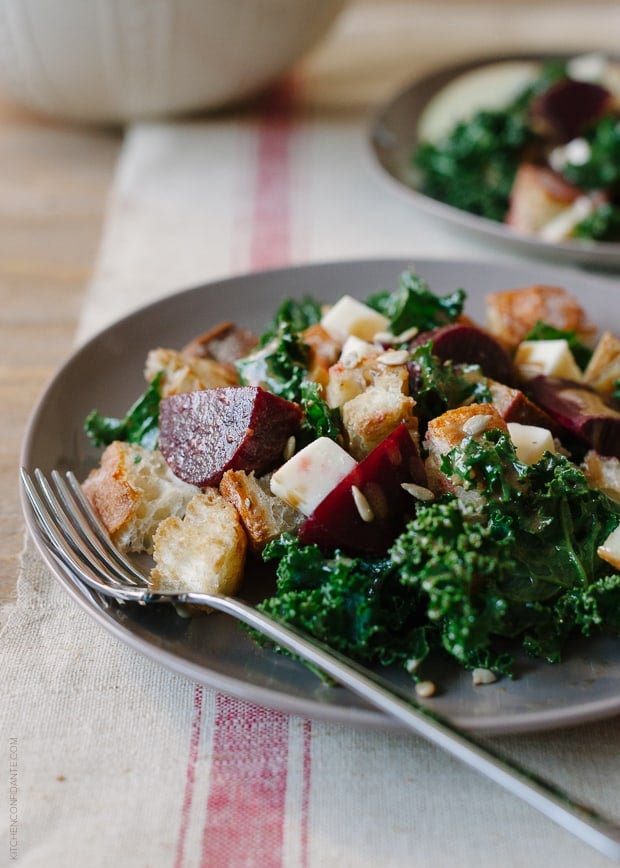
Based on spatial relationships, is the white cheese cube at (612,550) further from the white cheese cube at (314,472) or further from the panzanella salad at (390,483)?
the white cheese cube at (314,472)

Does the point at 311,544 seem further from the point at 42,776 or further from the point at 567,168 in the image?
the point at 567,168

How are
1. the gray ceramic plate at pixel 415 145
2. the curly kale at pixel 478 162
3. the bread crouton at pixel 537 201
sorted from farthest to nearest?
the curly kale at pixel 478 162
the bread crouton at pixel 537 201
the gray ceramic plate at pixel 415 145

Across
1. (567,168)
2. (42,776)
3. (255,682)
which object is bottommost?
(42,776)

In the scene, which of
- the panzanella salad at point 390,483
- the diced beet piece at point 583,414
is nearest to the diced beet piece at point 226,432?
the panzanella salad at point 390,483

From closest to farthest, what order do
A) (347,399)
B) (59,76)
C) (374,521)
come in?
(374,521), (347,399), (59,76)

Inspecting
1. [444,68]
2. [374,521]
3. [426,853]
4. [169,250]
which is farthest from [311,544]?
[444,68]

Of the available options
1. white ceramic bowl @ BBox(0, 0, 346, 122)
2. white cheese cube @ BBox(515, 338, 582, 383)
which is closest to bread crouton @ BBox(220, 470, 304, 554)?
white cheese cube @ BBox(515, 338, 582, 383)

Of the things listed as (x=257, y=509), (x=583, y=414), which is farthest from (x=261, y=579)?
(x=583, y=414)
